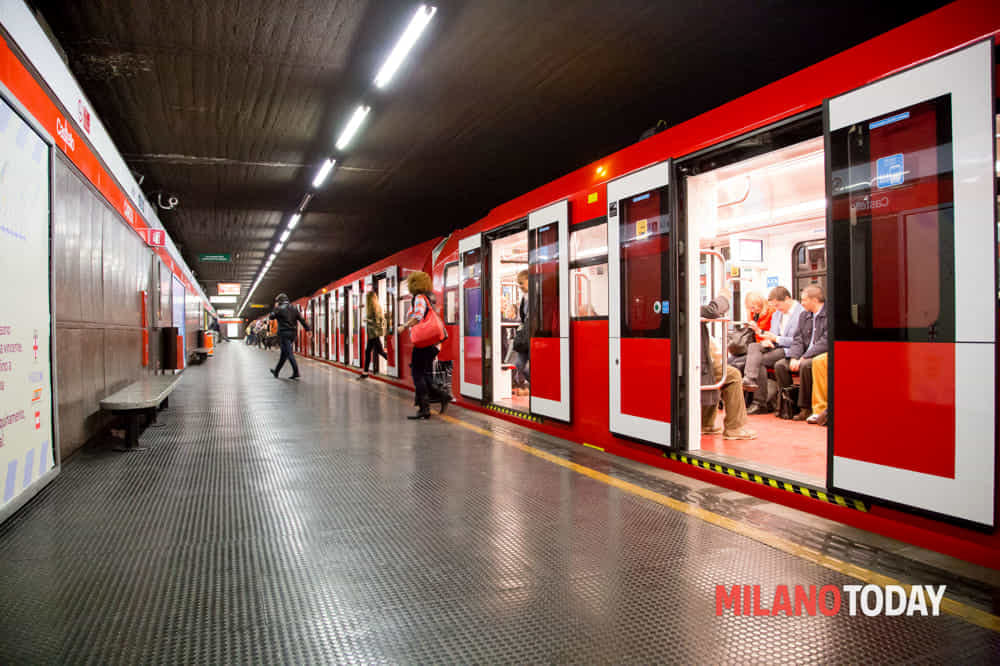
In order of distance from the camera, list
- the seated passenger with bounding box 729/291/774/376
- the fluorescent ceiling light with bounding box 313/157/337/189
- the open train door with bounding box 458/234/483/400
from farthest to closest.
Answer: the fluorescent ceiling light with bounding box 313/157/337/189
the open train door with bounding box 458/234/483/400
the seated passenger with bounding box 729/291/774/376

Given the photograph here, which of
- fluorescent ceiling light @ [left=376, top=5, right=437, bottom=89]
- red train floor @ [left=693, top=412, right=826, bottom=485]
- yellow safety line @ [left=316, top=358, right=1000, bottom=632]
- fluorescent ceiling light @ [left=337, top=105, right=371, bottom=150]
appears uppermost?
fluorescent ceiling light @ [left=337, top=105, right=371, bottom=150]

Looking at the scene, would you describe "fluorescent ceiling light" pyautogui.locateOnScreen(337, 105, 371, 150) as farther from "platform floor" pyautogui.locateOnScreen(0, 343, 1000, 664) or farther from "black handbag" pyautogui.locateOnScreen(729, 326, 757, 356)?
"black handbag" pyautogui.locateOnScreen(729, 326, 757, 356)

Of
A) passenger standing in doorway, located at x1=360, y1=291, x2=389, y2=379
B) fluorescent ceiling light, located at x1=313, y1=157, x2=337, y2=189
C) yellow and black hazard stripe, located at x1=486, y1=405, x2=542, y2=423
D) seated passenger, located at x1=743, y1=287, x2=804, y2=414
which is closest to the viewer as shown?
yellow and black hazard stripe, located at x1=486, y1=405, x2=542, y2=423

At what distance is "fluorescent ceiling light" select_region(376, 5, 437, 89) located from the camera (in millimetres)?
5199

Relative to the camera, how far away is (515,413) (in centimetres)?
679

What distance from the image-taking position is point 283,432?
6.18 metres

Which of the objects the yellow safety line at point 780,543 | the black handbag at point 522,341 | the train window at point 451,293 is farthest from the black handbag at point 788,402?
the train window at point 451,293

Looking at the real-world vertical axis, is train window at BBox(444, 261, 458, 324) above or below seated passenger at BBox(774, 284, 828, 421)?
above

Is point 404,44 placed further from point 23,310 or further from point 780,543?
point 780,543

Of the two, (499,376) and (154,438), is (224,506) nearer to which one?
(154,438)

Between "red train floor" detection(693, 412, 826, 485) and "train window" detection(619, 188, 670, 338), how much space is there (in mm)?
1099

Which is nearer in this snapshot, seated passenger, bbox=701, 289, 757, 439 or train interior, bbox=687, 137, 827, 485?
train interior, bbox=687, 137, 827, 485

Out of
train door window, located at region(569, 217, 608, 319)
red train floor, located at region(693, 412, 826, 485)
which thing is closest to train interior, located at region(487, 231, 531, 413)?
train door window, located at region(569, 217, 608, 319)

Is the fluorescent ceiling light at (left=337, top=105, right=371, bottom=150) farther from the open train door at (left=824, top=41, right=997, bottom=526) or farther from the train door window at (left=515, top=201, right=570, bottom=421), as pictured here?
the open train door at (left=824, top=41, right=997, bottom=526)
